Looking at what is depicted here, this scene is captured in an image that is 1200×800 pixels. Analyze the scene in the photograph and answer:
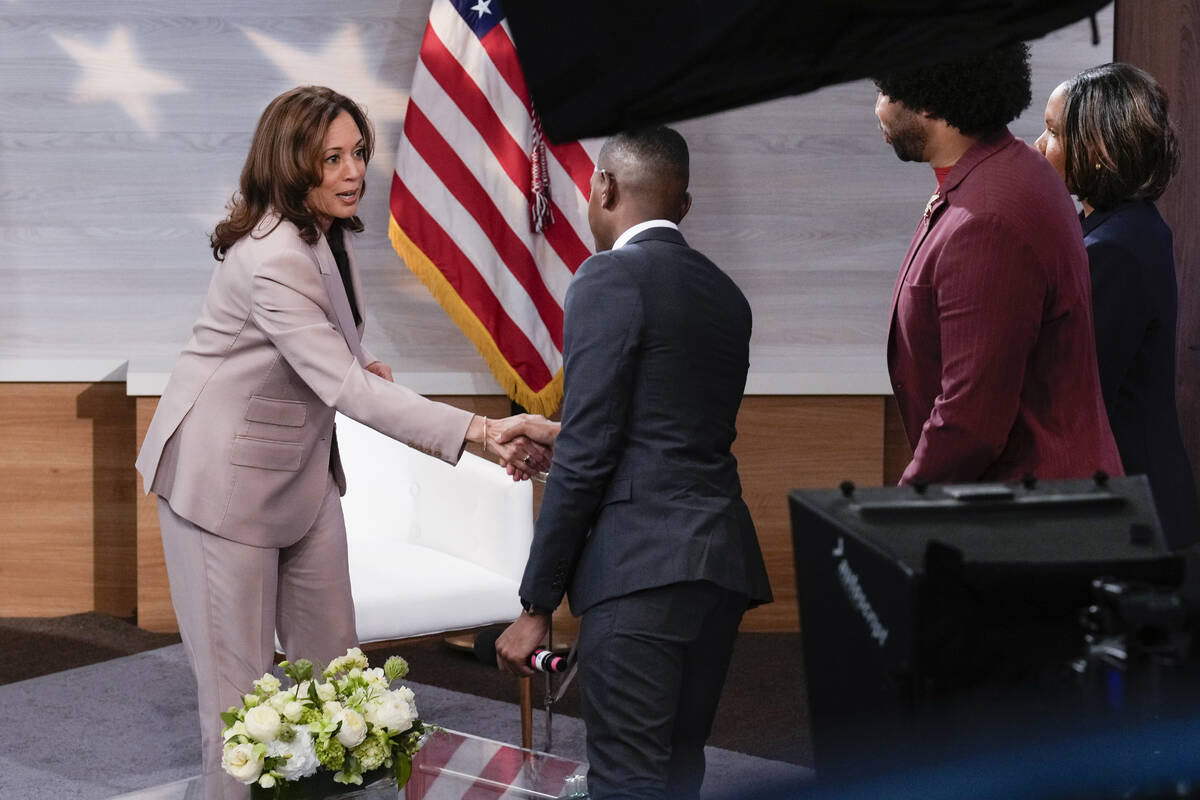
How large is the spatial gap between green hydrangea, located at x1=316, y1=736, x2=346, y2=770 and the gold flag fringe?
226cm

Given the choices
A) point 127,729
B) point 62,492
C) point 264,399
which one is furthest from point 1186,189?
point 62,492

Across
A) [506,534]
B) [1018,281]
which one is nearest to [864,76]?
[1018,281]

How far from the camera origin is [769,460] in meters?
4.68

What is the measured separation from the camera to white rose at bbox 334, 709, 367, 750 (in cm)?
225

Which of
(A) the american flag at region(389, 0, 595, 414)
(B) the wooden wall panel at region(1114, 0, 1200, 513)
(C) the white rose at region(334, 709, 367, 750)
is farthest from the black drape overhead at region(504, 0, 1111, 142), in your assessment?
(B) the wooden wall panel at region(1114, 0, 1200, 513)

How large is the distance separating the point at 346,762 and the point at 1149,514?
5.50 feet

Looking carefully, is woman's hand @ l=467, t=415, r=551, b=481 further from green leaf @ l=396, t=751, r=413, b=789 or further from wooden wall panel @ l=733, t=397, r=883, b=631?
wooden wall panel @ l=733, t=397, r=883, b=631

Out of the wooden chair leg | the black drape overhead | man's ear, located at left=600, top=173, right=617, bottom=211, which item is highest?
man's ear, located at left=600, top=173, right=617, bottom=211

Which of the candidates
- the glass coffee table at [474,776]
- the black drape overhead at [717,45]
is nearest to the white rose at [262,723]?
the glass coffee table at [474,776]

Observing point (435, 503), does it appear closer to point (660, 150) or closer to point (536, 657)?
point (536, 657)

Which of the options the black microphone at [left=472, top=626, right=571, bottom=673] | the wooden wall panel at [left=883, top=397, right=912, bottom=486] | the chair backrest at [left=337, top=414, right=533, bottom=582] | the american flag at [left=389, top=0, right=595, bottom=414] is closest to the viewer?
the black microphone at [left=472, top=626, right=571, bottom=673]

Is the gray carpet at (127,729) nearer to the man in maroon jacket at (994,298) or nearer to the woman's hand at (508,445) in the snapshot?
the woman's hand at (508,445)

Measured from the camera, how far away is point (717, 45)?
1.05 m

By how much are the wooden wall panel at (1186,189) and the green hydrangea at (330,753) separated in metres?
3.28
